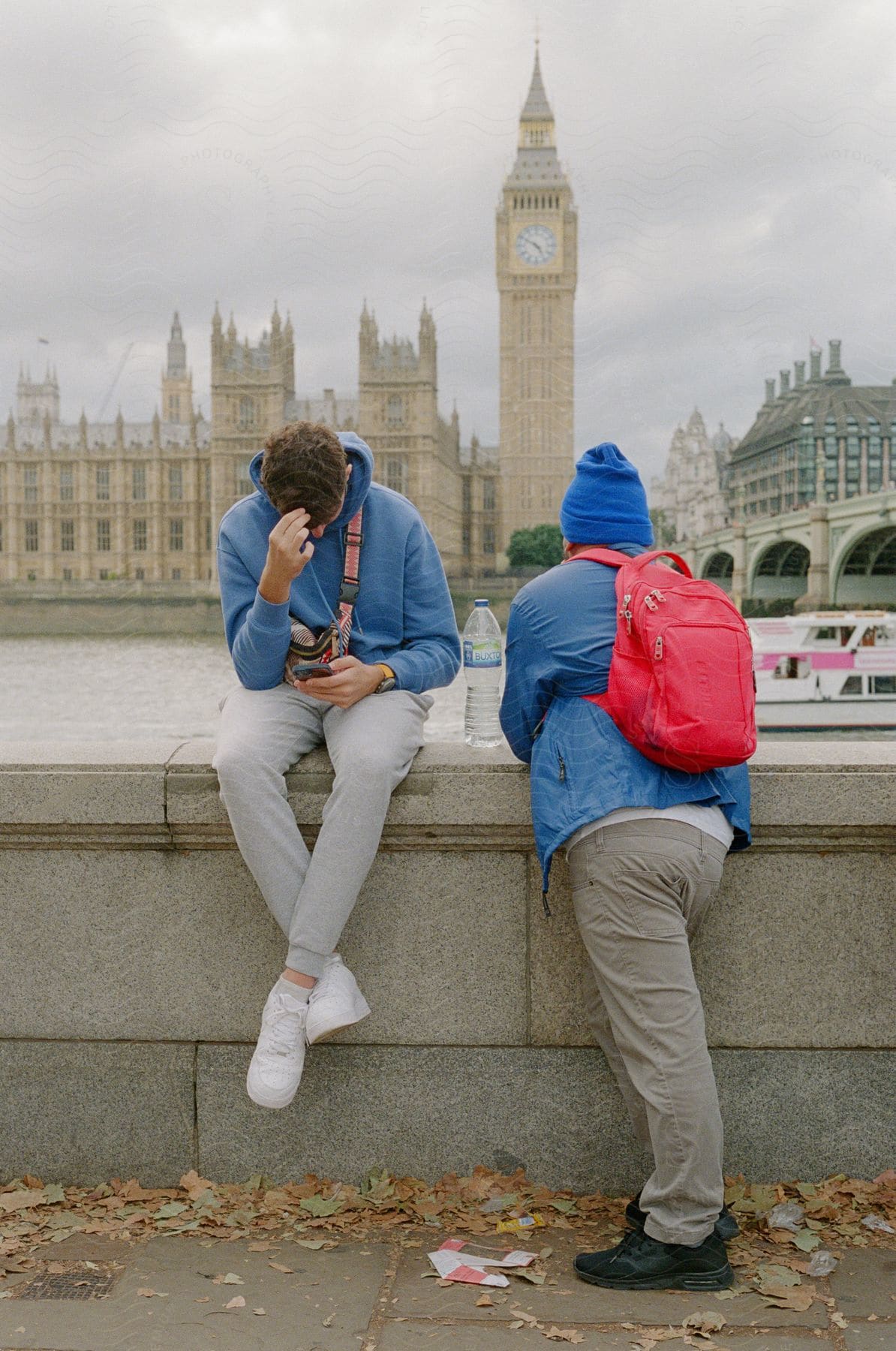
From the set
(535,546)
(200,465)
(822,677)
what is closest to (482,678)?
(822,677)

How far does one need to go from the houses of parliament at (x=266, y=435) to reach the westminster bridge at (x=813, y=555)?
29.0 feet

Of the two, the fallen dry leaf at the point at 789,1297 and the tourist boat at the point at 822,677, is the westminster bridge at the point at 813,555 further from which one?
the fallen dry leaf at the point at 789,1297

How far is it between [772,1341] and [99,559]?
77.5 metres

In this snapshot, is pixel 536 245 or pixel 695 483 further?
pixel 695 483

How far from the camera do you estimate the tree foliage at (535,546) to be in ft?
171

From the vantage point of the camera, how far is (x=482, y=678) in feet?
12.3

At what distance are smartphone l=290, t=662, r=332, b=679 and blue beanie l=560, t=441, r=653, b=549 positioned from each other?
61 centimetres

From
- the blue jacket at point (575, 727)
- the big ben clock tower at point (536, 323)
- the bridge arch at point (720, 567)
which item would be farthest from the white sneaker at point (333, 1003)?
the bridge arch at point (720, 567)

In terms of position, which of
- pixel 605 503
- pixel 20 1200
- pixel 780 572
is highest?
pixel 780 572

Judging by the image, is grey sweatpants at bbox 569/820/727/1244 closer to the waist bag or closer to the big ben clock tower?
the waist bag

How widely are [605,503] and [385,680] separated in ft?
2.07

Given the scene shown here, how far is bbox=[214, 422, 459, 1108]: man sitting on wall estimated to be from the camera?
2.76m

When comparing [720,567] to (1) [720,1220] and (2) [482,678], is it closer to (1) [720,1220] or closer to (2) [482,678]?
(2) [482,678]

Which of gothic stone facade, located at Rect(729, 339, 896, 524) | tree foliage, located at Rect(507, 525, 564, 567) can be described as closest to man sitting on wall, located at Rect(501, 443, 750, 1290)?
tree foliage, located at Rect(507, 525, 564, 567)
